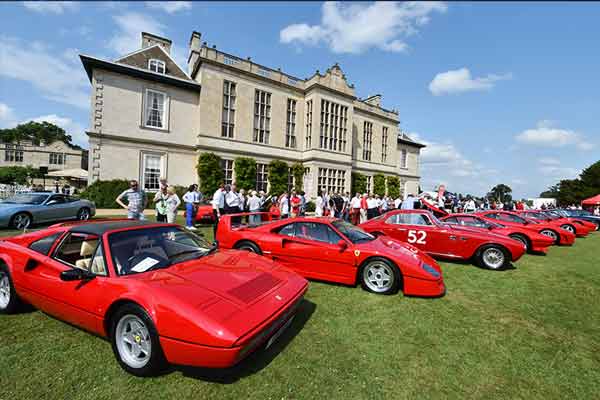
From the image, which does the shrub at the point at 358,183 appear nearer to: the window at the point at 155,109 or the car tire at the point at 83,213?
the window at the point at 155,109

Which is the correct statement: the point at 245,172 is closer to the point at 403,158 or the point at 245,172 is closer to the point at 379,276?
the point at 379,276

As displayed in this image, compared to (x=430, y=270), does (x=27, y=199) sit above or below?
above

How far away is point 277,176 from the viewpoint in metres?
22.4

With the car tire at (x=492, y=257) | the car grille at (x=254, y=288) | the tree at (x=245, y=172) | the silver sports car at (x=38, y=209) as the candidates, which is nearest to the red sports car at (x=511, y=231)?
the car tire at (x=492, y=257)

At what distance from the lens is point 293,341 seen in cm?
290

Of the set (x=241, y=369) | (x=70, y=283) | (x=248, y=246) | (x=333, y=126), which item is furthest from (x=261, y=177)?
(x=241, y=369)

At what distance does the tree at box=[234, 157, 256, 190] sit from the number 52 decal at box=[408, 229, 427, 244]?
15714 mm

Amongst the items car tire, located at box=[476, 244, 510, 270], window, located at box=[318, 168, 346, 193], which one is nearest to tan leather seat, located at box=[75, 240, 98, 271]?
car tire, located at box=[476, 244, 510, 270]

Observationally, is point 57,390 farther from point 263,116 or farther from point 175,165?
point 263,116

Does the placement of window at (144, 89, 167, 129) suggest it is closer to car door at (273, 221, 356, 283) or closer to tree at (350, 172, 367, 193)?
car door at (273, 221, 356, 283)

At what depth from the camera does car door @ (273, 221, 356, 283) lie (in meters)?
4.59

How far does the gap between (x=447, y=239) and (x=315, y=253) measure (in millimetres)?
3864

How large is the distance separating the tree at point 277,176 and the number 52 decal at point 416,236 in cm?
1642

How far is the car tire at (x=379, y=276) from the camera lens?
14.0 feet
